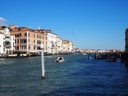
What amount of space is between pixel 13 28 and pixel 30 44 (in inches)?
391

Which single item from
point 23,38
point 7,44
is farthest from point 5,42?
point 23,38

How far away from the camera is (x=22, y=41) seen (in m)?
106

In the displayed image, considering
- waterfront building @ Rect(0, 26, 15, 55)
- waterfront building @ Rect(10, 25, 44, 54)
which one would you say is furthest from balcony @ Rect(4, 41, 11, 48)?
waterfront building @ Rect(10, 25, 44, 54)

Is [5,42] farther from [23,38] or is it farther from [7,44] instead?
[23,38]

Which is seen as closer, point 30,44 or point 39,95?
point 39,95

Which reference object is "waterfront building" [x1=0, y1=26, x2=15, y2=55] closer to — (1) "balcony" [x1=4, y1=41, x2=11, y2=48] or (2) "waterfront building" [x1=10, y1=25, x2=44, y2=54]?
(1) "balcony" [x1=4, y1=41, x2=11, y2=48]

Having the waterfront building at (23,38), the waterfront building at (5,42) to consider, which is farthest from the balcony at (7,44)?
the waterfront building at (23,38)

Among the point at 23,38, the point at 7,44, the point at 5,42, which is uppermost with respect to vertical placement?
the point at 23,38

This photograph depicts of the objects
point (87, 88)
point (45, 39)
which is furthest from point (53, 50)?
point (87, 88)

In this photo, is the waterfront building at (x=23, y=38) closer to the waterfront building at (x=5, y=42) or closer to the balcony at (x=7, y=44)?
the waterfront building at (x=5, y=42)

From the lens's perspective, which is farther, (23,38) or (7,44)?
(23,38)

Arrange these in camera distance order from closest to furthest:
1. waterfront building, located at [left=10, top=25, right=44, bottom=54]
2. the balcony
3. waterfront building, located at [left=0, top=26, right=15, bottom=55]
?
waterfront building, located at [left=0, top=26, right=15, bottom=55], the balcony, waterfront building, located at [left=10, top=25, right=44, bottom=54]

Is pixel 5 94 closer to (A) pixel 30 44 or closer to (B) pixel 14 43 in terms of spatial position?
(B) pixel 14 43

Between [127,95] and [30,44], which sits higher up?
[30,44]
